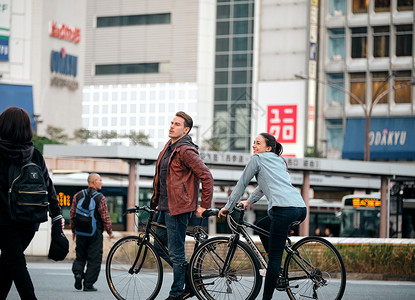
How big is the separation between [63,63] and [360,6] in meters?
24.0

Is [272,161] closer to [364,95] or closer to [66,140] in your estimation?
[66,140]

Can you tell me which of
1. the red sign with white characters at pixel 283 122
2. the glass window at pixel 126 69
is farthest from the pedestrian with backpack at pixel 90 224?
the glass window at pixel 126 69

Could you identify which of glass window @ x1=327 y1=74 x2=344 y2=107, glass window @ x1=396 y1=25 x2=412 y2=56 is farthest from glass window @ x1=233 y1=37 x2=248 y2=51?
glass window @ x1=396 y1=25 x2=412 y2=56

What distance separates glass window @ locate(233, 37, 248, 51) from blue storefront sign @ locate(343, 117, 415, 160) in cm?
1787

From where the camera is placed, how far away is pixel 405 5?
6800 centimetres

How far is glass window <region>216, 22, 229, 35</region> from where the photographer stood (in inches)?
3226

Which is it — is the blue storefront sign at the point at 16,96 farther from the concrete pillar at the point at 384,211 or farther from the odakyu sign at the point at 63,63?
the concrete pillar at the point at 384,211

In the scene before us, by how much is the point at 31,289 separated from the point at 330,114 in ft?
213

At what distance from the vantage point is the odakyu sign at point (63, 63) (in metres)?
61.5

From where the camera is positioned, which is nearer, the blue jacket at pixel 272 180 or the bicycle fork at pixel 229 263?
the bicycle fork at pixel 229 263

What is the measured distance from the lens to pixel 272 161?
8.19m

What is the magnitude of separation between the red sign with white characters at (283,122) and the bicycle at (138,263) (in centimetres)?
6423

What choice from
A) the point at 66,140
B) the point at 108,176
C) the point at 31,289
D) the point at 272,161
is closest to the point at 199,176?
the point at 272,161

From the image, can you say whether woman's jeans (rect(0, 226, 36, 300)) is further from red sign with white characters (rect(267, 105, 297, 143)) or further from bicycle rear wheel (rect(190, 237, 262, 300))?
red sign with white characters (rect(267, 105, 297, 143))
